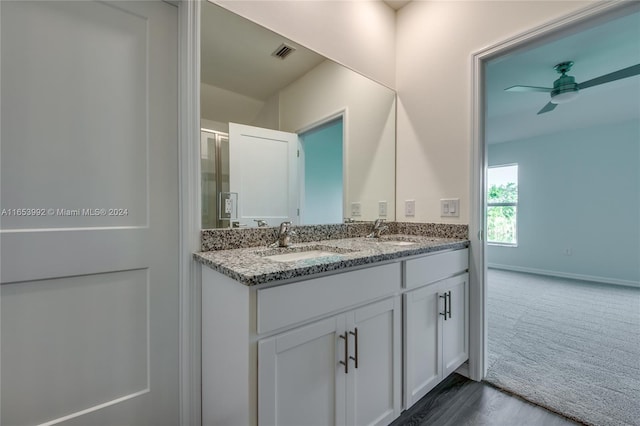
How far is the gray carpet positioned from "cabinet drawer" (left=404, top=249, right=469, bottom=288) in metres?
0.76

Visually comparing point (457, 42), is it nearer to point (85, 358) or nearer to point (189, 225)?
point (189, 225)

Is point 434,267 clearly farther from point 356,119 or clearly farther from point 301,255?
point 356,119

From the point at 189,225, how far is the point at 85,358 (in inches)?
24.5

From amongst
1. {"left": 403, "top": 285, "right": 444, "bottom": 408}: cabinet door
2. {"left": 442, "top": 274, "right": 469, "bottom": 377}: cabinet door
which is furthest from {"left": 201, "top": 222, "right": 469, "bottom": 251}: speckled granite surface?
{"left": 403, "top": 285, "right": 444, "bottom": 408}: cabinet door

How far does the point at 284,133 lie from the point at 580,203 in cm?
518

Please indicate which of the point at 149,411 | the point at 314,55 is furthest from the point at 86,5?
the point at 149,411

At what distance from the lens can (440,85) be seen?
1.94m

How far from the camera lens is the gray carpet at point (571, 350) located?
5.06 feet

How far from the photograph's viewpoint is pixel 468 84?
70.8 inches

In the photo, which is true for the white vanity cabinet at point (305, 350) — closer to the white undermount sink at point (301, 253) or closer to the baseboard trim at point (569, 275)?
the white undermount sink at point (301, 253)

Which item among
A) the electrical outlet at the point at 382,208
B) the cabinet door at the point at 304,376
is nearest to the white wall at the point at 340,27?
the electrical outlet at the point at 382,208

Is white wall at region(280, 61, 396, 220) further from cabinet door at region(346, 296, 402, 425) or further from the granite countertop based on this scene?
cabinet door at region(346, 296, 402, 425)

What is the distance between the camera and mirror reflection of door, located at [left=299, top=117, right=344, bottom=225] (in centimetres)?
175

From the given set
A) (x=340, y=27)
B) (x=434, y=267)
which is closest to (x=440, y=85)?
(x=340, y=27)
